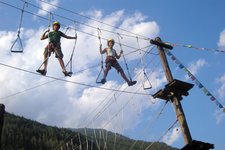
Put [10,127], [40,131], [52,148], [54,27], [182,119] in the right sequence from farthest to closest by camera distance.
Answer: [40,131] → [10,127] → [52,148] → [54,27] → [182,119]

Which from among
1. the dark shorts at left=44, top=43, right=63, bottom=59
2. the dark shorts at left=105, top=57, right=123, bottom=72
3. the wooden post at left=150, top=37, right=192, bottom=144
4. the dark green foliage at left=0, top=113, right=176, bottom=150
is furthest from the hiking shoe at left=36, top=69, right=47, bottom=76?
the dark green foliage at left=0, top=113, right=176, bottom=150

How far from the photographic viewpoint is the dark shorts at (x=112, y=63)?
12.2 metres

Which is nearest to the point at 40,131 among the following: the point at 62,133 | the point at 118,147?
the point at 62,133

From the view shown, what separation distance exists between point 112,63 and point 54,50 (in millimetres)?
2483

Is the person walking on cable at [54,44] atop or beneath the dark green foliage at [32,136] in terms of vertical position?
beneath

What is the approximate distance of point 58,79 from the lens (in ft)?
33.7

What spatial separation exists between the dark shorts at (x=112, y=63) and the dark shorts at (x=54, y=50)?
2052 millimetres

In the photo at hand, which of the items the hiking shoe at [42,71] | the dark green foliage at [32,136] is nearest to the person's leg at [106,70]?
the hiking shoe at [42,71]

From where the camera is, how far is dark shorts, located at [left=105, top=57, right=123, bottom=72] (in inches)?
480

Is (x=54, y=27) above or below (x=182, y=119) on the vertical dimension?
above

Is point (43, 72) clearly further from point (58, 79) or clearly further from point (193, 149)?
point (193, 149)

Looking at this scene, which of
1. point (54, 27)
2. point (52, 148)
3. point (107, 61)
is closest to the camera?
point (54, 27)

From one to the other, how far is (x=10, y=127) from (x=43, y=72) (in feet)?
363

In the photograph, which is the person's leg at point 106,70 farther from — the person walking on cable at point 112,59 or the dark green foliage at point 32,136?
the dark green foliage at point 32,136
